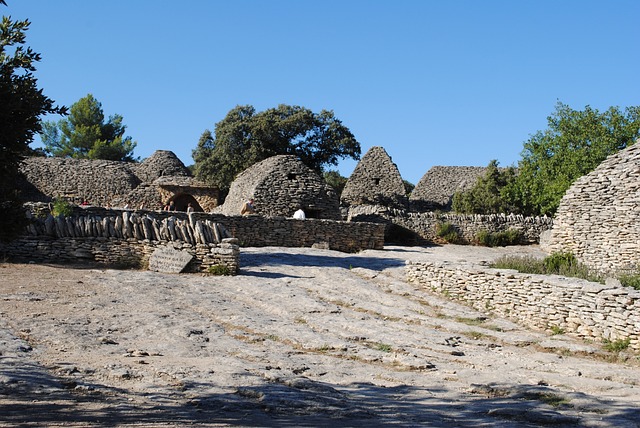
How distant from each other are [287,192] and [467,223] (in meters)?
9.30

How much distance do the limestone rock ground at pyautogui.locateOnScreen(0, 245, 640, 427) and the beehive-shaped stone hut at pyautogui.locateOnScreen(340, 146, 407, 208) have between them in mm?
27004

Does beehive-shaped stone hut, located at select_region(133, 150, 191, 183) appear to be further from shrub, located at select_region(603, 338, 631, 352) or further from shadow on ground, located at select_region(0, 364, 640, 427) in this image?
shadow on ground, located at select_region(0, 364, 640, 427)

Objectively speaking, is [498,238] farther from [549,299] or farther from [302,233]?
[549,299]

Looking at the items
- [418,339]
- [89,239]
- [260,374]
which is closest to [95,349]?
[260,374]

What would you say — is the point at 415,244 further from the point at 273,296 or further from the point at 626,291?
the point at 626,291

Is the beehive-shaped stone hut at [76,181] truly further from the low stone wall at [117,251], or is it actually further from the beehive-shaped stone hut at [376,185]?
the low stone wall at [117,251]

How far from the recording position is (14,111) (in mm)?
6684

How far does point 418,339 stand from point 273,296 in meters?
4.42

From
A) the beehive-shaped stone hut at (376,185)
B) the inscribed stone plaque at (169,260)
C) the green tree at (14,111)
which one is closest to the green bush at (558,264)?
the inscribed stone plaque at (169,260)

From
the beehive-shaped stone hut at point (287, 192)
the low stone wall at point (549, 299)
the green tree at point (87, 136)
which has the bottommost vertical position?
the low stone wall at point (549, 299)

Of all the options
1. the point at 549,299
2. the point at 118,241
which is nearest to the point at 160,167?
the point at 118,241

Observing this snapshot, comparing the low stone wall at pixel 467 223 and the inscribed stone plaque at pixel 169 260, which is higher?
the low stone wall at pixel 467 223

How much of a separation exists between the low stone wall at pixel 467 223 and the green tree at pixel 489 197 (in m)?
8.19

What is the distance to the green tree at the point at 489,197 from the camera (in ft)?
130
